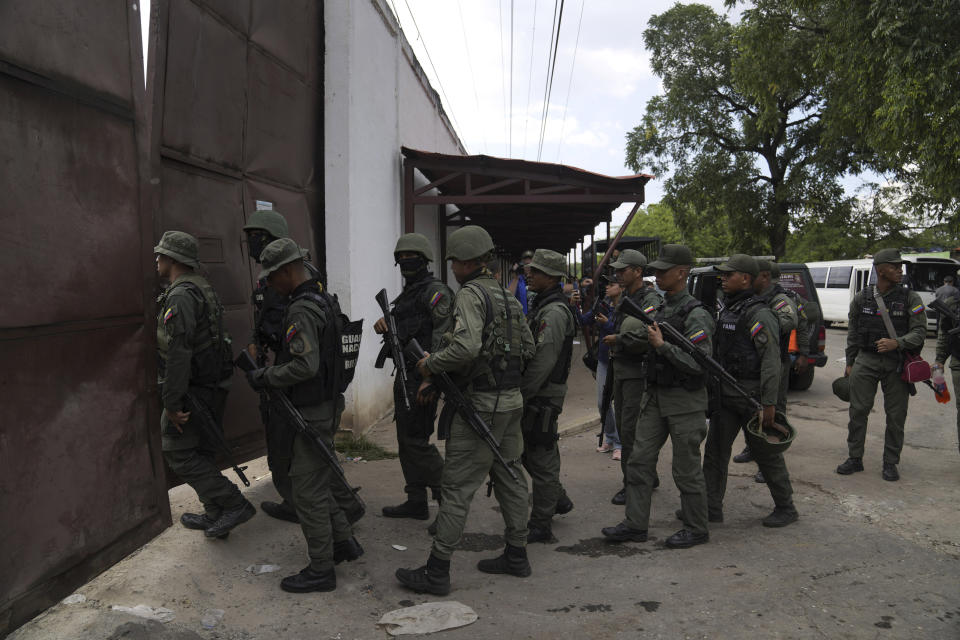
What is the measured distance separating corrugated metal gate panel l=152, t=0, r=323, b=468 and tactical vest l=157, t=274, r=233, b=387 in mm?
576

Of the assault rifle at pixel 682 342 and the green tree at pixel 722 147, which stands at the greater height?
the green tree at pixel 722 147

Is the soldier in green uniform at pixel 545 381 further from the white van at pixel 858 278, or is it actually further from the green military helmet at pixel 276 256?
the white van at pixel 858 278

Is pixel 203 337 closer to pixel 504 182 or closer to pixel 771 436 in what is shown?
pixel 771 436

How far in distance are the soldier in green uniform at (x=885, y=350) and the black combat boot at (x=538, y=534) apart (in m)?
2.87

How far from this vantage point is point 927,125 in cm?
1081

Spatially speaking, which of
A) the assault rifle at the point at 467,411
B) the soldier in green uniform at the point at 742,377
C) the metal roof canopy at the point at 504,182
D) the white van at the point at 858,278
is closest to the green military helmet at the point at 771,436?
the soldier in green uniform at the point at 742,377

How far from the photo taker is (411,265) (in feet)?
13.5

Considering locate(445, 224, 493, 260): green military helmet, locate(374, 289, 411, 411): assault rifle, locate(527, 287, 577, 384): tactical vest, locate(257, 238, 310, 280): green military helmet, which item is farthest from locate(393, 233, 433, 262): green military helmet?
locate(257, 238, 310, 280): green military helmet

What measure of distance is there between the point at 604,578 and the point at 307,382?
1.91 metres

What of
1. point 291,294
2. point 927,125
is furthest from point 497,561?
point 927,125

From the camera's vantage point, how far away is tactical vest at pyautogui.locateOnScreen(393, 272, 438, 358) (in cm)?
417

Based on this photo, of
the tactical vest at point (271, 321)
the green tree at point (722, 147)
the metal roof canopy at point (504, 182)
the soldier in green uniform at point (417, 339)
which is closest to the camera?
the tactical vest at point (271, 321)

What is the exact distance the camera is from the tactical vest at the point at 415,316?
4.17m

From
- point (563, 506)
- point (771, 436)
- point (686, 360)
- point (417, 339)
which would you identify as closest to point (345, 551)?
point (417, 339)
